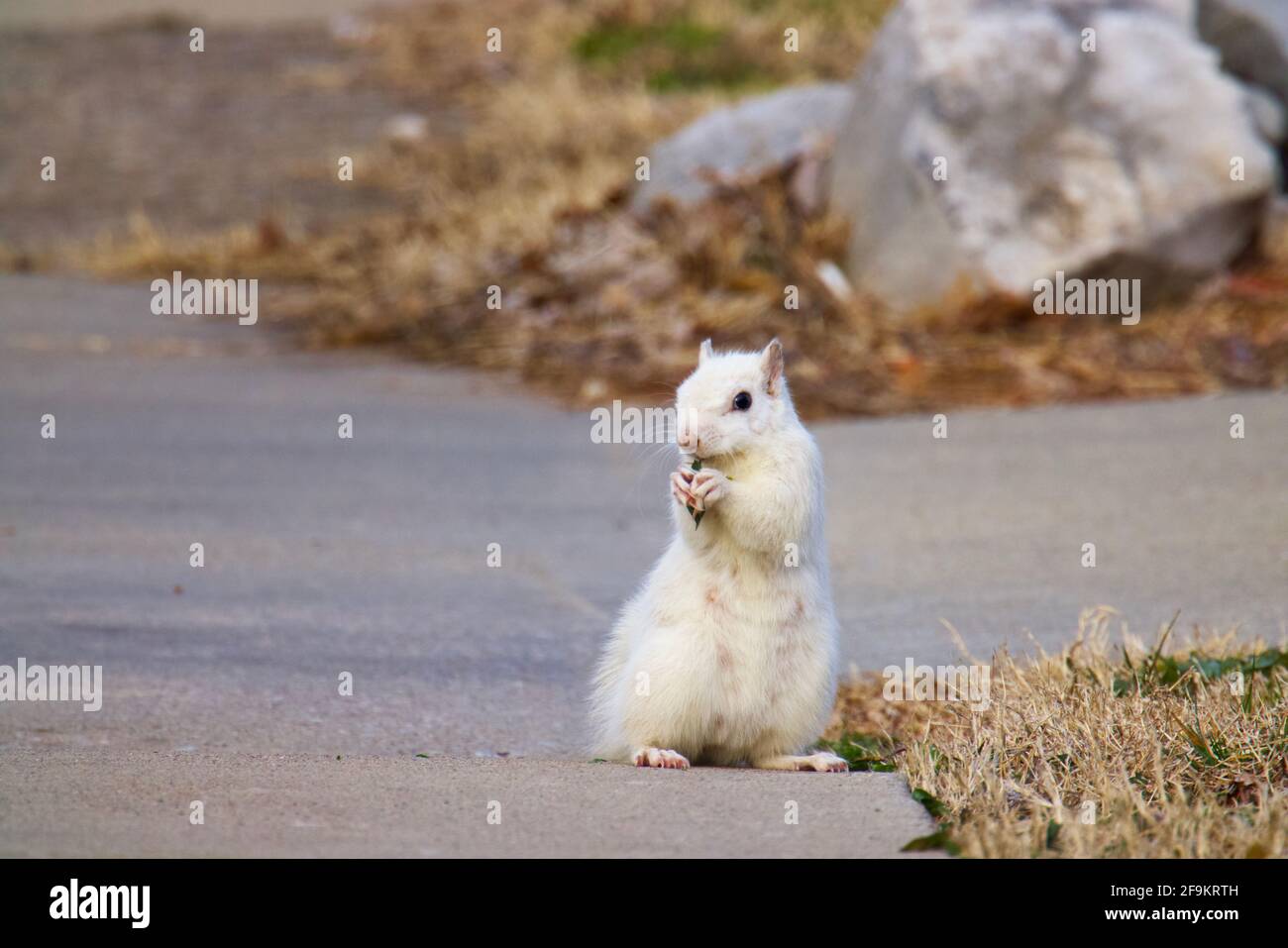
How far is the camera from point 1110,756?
4.16m

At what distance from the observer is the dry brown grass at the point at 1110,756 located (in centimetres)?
356

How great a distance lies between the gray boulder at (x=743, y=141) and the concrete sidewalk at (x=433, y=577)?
2.35 m

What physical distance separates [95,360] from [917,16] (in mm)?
5715

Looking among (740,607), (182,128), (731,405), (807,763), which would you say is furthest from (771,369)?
(182,128)

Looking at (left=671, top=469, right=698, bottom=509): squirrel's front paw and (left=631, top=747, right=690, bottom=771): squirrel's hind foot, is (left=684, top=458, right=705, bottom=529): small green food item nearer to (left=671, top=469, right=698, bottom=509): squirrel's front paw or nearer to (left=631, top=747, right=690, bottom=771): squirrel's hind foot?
(left=671, top=469, right=698, bottom=509): squirrel's front paw

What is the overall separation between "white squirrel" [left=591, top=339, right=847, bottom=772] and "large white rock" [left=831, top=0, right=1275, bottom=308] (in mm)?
6172

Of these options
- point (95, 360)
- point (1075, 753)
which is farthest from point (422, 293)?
point (1075, 753)

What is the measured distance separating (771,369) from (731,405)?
17 cm

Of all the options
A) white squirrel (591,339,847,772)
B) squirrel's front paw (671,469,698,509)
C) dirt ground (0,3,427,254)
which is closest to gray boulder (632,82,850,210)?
dirt ground (0,3,427,254)

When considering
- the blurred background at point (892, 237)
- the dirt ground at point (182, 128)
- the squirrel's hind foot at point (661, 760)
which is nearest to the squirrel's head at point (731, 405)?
the squirrel's hind foot at point (661, 760)

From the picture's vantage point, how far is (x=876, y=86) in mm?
11078

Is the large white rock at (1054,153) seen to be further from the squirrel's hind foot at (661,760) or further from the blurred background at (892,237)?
the squirrel's hind foot at (661,760)

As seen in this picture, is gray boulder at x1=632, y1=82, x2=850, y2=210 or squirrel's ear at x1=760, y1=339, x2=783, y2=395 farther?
gray boulder at x1=632, y1=82, x2=850, y2=210

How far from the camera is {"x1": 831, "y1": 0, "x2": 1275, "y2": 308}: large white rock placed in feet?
34.2
